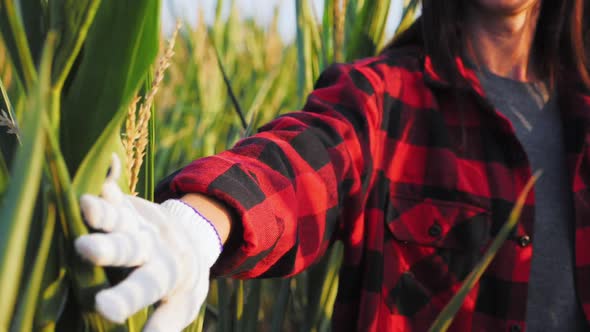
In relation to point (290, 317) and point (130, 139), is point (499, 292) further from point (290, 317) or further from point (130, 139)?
point (130, 139)

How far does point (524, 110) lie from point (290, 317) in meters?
0.45

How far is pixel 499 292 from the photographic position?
2.92 feet

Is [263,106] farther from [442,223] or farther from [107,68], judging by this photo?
[107,68]

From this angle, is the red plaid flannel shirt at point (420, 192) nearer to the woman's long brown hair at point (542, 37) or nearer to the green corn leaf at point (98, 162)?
the woman's long brown hair at point (542, 37)

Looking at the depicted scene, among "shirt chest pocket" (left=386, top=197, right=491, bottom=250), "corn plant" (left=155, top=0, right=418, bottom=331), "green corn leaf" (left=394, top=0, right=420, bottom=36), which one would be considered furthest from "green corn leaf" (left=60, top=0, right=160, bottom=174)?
"green corn leaf" (left=394, top=0, right=420, bottom=36)

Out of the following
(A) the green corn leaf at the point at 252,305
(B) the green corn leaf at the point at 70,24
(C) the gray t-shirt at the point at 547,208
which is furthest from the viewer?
(C) the gray t-shirt at the point at 547,208

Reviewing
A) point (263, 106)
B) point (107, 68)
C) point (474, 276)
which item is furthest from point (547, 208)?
point (107, 68)

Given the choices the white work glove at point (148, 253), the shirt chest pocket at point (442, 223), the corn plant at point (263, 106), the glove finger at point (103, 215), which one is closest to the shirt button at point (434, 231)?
the shirt chest pocket at point (442, 223)

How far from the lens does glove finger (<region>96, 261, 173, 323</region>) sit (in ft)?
1.12

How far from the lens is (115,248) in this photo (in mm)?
354

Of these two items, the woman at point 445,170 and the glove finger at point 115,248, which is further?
the woman at point 445,170

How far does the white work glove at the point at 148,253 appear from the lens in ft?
1.14

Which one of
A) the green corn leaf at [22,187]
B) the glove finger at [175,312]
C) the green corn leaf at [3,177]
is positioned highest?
the green corn leaf at [22,187]

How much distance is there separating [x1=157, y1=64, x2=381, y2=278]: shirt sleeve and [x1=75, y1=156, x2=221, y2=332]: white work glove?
Answer: 0.24 feet
